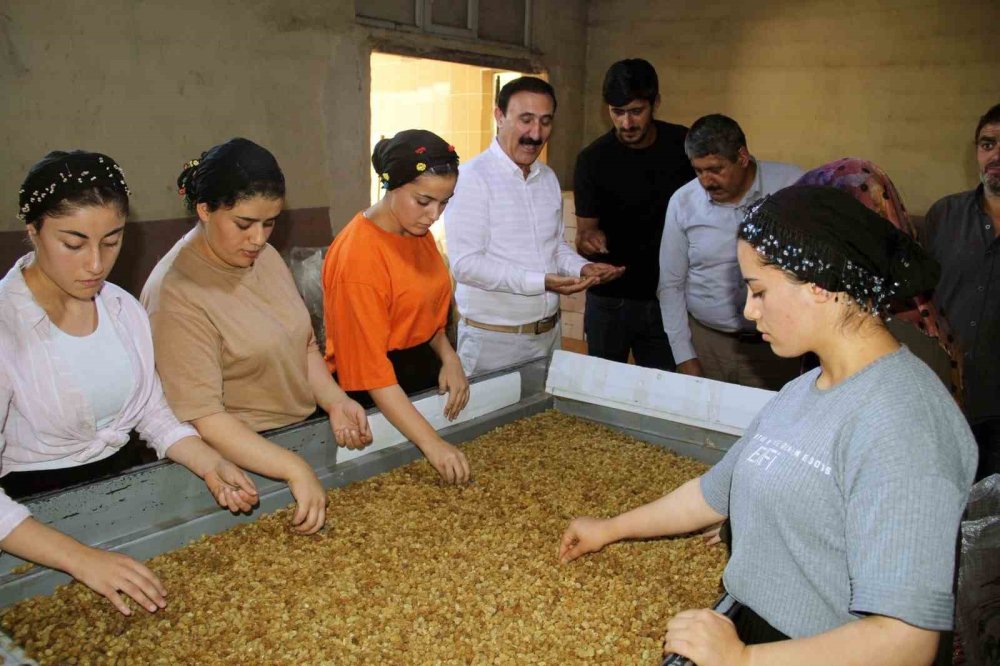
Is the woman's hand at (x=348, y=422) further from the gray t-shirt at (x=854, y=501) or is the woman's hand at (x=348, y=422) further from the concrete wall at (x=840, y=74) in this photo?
the concrete wall at (x=840, y=74)

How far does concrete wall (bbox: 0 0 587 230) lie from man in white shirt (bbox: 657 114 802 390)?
8.46 feet

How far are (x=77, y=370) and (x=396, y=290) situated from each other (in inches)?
31.7

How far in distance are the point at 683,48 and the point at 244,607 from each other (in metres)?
5.52

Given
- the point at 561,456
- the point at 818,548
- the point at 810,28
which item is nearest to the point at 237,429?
the point at 561,456

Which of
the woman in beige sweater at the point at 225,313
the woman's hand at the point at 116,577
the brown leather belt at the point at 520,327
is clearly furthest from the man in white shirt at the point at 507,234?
the woman's hand at the point at 116,577

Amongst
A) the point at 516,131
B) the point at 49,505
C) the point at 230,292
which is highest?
the point at 516,131

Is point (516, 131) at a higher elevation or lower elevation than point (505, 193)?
higher

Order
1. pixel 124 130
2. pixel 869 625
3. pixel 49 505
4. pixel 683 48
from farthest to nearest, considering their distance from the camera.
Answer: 1. pixel 683 48
2. pixel 124 130
3. pixel 49 505
4. pixel 869 625

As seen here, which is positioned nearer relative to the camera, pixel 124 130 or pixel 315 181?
pixel 124 130

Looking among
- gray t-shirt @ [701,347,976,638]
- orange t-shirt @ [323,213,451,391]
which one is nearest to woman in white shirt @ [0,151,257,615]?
orange t-shirt @ [323,213,451,391]

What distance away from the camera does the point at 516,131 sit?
8.91 ft

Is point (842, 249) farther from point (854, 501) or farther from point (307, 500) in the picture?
point (307, 500)

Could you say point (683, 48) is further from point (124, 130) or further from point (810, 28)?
point (124, 130)

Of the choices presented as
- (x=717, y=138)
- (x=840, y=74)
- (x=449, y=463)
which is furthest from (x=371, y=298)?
(x=840, y=74)
